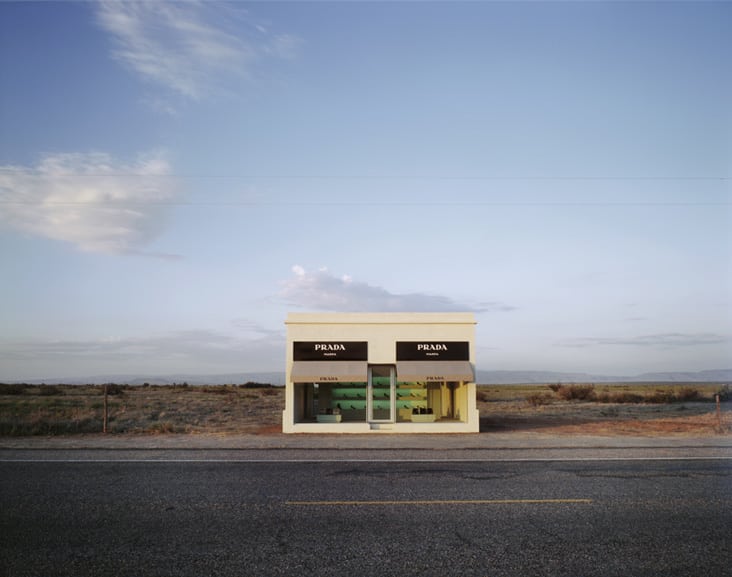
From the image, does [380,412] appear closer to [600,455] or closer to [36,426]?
[600,455]

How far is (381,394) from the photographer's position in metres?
25.6

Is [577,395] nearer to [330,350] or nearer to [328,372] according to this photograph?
[330,350]

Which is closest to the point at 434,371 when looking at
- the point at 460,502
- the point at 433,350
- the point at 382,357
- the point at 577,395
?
the point at 433,350

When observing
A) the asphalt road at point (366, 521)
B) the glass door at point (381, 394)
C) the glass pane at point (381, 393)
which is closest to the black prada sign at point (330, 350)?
the glass door at point (381, 394)

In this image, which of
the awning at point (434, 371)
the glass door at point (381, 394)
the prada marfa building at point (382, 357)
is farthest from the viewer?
the glass door at point (381, 394)

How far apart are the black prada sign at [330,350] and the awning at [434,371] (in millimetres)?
1684

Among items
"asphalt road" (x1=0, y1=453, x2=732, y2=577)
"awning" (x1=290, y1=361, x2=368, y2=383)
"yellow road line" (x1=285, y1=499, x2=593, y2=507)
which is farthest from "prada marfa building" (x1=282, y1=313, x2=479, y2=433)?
"yellow road line" (x1=285, y1=499, x2=593, y2=507)

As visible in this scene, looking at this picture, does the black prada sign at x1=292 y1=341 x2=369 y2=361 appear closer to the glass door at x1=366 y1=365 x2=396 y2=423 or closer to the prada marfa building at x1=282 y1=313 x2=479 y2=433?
the prada marfa building at x1=282 y1=313 x2=479 y2=433

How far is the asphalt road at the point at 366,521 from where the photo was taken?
658 centimetres

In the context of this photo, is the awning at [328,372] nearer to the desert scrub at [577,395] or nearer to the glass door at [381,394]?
the glass door at [381,394]

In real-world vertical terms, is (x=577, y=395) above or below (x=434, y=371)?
below

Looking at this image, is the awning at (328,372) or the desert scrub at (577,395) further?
the desert scrub at (577,395)

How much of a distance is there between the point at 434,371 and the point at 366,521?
15889 millimetres

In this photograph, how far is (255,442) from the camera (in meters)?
19.4
